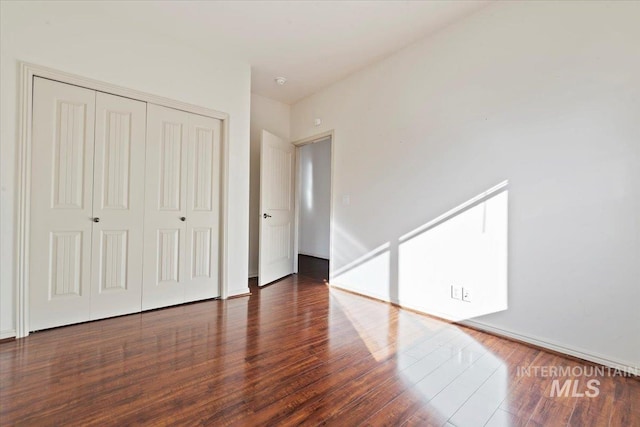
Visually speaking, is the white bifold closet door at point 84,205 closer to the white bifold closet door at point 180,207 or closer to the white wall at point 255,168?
the white bifold closet door at point 180,207

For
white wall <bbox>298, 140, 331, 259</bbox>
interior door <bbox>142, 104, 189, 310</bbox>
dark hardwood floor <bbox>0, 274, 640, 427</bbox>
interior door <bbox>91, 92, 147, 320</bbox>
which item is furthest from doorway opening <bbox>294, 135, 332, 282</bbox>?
dark hardwood floor <bbox>0, 274, 640, 427</bbox>

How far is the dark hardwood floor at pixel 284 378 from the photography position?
1.42 metres

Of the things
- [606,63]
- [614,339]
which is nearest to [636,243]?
[614,339]

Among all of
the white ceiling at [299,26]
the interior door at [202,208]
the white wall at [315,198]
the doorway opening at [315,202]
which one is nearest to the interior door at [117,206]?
the interior door at [202,208]

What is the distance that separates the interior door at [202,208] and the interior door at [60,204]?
85 centimetres

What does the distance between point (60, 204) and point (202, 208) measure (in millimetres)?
1182

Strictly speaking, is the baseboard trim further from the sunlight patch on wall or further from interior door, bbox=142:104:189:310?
interior door, bbox=142:104:189:310

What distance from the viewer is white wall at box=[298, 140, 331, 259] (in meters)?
6.19

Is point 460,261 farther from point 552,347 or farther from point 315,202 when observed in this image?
point 315,202

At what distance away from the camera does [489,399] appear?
1.57 meters

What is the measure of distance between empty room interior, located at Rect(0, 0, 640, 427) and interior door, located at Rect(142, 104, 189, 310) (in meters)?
0.02

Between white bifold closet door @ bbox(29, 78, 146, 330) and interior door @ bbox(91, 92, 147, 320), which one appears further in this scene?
interior door @ bbox(91, 92, 147, 320)

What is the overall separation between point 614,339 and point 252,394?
91.6 inches

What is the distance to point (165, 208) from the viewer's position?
2.97m
